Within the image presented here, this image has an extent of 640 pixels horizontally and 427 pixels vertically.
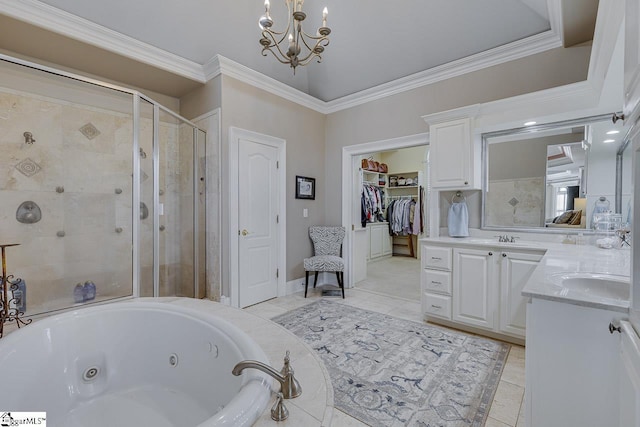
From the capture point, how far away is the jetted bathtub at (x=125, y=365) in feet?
4.20

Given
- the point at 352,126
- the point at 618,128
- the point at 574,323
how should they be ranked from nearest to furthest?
1. the point at 574,323
2. the point at 618,128
3. the point at 352,126

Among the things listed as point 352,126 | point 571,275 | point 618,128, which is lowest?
point 571,275

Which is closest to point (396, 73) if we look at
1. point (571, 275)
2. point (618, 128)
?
point (618, 128)

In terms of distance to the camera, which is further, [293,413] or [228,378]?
[228,378]

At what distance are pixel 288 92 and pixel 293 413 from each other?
3.68 metres

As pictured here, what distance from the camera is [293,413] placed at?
898 mm

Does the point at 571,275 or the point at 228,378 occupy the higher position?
the point at 571,275

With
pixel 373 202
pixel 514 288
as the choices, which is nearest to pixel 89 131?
pixel 514 288

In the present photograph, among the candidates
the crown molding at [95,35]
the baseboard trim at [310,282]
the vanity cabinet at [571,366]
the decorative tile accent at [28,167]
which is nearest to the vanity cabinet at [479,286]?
the vanity cabinet at [571,366]

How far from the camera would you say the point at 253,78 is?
3344 mm

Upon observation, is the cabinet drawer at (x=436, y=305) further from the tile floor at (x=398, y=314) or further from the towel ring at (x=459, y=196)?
the towel ring at (x=459, y=196)

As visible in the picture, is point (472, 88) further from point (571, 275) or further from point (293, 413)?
point (293, 413)

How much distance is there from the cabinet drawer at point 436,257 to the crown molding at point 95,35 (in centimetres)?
A: 317

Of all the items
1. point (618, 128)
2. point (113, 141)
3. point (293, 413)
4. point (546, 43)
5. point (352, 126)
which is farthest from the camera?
point (352, 126)
